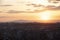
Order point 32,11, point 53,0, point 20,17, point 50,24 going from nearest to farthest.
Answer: point 50,24 → point 20,17 → point 32,11 → point 53,0

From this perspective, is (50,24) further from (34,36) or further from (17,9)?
(17,9)

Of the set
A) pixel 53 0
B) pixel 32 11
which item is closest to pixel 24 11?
pixel 32 11

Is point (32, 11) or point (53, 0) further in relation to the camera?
point (53, 0)

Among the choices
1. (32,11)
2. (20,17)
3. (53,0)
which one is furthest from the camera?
(53,0)

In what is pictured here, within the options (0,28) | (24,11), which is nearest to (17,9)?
(24,11)

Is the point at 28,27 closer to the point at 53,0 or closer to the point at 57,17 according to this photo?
the point at 57,17

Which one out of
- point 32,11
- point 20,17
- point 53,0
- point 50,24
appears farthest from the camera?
point 53,0
